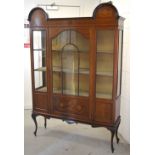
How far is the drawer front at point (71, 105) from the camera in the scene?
9.78 feet

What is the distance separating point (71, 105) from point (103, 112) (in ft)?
1.66

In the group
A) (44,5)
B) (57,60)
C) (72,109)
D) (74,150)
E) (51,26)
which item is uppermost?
(44,5)

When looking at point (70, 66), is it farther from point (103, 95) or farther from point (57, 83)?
point (103, 95)

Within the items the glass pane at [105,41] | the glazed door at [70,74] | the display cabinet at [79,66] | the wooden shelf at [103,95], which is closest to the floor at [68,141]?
the display cabinet at [79,66]

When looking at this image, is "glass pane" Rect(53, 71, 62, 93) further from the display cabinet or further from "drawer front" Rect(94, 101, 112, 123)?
"drawer front" Rect(94, 101, 112, 123)

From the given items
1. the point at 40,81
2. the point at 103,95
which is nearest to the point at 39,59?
the point at 40,81

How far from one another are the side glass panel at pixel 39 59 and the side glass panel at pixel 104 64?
89 centimetres

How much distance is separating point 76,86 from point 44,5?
2.15m

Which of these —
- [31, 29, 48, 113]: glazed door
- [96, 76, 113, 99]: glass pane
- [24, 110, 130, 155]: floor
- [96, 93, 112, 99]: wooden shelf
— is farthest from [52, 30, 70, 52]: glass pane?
[24, 110, 130, 155]: floor

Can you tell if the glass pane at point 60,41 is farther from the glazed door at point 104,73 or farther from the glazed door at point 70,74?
the glazed door at point 104,73
